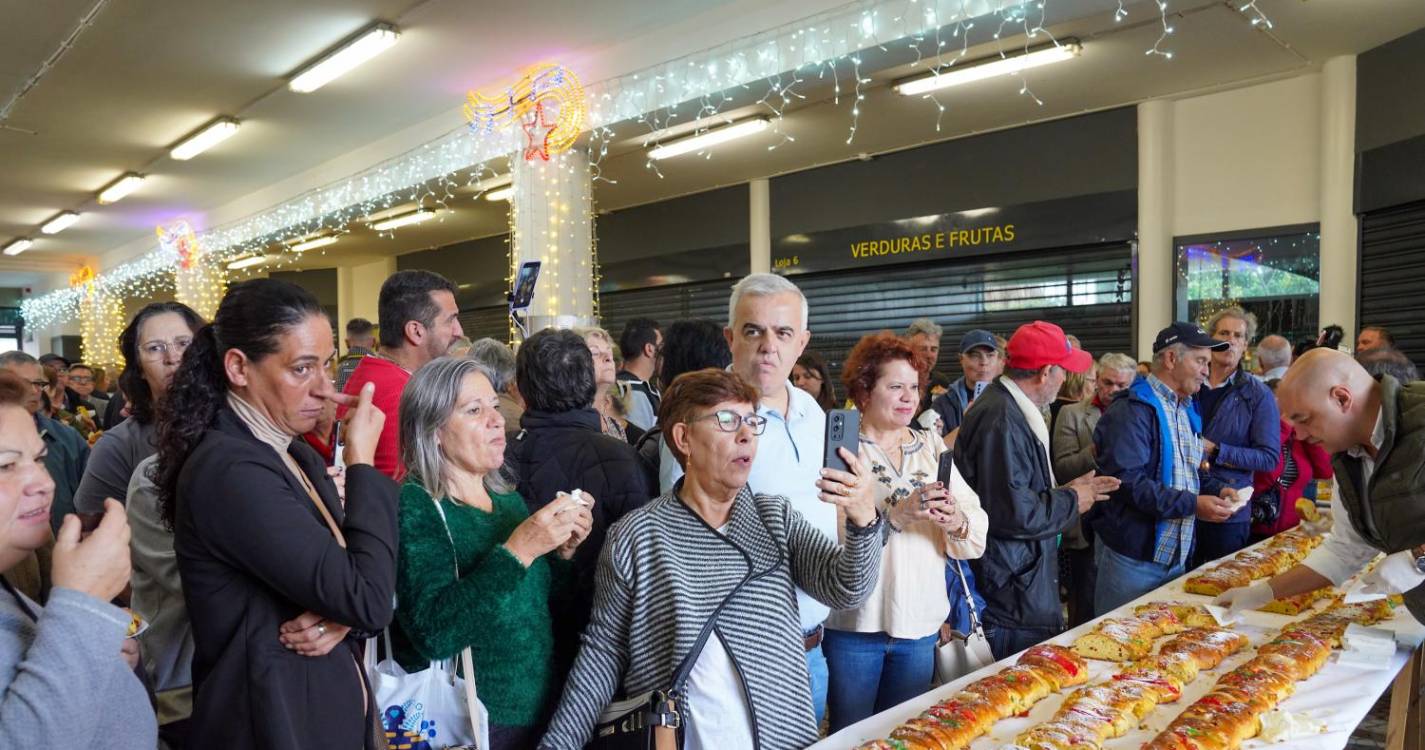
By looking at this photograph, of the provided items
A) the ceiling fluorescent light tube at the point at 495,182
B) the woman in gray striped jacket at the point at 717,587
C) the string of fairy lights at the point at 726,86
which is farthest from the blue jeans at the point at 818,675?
the ceiling fluorescent light tube at the point at 495,182

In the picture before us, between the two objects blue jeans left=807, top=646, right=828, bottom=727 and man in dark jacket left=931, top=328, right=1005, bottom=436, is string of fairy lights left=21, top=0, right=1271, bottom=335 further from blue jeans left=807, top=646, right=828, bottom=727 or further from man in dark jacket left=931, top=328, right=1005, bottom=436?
blue jeans left=807, top=646, right=828, bottom=727

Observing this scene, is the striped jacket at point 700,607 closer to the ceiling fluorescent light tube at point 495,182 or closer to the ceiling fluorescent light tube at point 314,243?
the ceiling fluorescent light tube at point 495,182

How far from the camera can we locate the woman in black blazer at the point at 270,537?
1.43 m

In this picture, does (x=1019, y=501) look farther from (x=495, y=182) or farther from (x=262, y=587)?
(x=495, y=182)

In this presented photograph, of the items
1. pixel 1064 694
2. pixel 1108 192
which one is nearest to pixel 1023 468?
pixel 1064 694

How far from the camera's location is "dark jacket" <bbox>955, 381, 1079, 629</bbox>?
2.88 m

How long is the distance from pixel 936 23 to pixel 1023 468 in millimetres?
2992

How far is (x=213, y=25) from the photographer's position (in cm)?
615

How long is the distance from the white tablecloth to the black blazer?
3.32 feet

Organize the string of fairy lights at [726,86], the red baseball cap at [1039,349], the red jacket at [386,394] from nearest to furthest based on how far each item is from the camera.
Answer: the red jacket at [386,394] < the red baseball cap at [1039,349] < the string of fairy lights at [726,86]

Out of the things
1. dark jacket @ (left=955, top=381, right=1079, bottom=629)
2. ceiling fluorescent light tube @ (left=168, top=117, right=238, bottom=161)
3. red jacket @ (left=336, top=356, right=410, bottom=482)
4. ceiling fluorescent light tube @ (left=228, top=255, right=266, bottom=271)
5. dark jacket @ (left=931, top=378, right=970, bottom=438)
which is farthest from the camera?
ceiling fluorescent light tube @ (left=228, top=255, right=266, bottom=271)

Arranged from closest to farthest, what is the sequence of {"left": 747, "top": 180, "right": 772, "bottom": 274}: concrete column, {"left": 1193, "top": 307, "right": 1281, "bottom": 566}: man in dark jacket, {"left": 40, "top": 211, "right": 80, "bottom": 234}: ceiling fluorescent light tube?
{"left": 1193, "top": 307, "right": 1281, "bottom": 566}: man in dark jacket → {"left": 747, "top": 180, "right": 772, "bottom": 274}: concrete column → {"left": 40, "top": 211, "right": 80, "bottom": 234}: ceiling fluorescent light tube

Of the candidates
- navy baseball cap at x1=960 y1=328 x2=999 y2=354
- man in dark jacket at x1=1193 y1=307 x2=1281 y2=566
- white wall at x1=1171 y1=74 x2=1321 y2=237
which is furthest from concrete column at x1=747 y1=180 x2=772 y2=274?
man in dark jacket at x1=1193 y1=307 x2=1281 y2=566

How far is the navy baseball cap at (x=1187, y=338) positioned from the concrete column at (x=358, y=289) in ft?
44.5
